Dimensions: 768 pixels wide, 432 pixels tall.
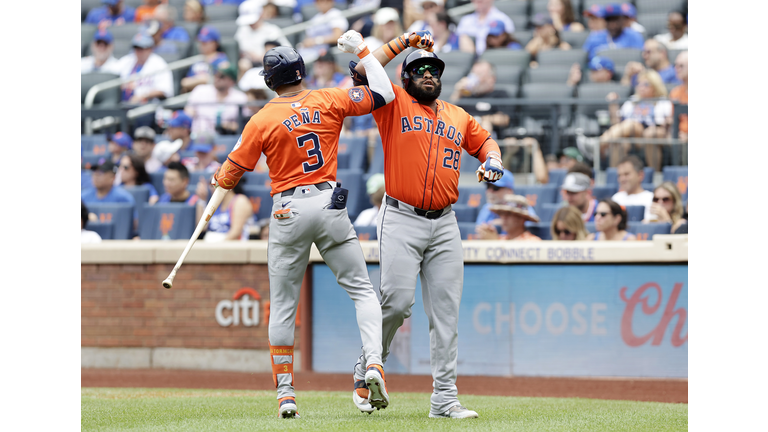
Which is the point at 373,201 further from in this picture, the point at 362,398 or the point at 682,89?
the point at 362,398

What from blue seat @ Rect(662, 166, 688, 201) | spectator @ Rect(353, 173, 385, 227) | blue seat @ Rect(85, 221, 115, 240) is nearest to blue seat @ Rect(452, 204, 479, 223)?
spectator @ Rect(353, 173, 385, 227)

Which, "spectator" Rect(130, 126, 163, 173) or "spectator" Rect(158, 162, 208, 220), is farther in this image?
"spectator" Rect(130, 126, 163, 173)

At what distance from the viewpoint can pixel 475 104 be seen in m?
10.0

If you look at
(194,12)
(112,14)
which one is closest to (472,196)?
(194,12)

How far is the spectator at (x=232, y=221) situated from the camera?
9.34 meters

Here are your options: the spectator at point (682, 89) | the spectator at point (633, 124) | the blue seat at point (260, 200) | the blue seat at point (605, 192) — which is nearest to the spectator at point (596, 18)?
the spectator at point (682, 89)

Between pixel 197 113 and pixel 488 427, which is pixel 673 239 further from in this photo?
pixel 197 113

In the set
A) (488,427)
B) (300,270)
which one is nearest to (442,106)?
(300,270)

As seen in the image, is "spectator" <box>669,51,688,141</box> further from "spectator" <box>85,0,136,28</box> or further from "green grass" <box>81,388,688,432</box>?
"spectator" <box>85,0,136,28</box>

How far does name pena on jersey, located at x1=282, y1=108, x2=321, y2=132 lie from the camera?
15.1ft

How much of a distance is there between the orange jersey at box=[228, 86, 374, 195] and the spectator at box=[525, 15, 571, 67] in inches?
293

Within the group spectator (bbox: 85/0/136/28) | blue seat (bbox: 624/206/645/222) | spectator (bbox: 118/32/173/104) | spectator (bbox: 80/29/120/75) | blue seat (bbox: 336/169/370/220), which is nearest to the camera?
blue seat (bbox: 624/206/645/222)

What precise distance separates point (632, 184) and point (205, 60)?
6725 mm

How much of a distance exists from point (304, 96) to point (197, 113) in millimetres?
7068
